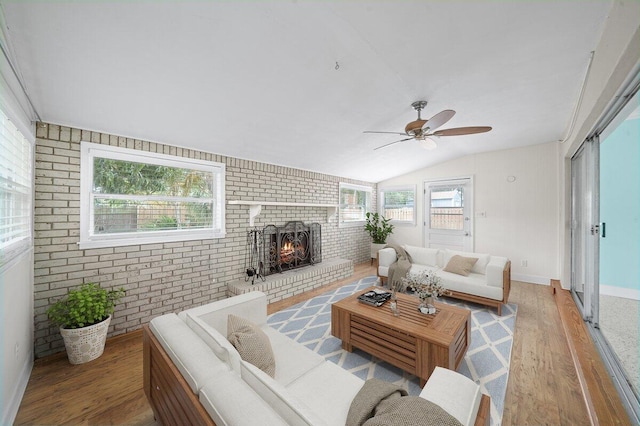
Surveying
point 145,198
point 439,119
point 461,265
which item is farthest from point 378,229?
point 145,198

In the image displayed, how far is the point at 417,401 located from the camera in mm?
962

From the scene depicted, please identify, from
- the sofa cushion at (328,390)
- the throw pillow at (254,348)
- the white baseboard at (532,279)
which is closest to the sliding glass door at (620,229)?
the white baseboard at (532,279)

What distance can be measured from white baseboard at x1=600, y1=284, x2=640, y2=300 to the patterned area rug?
3.93 ft

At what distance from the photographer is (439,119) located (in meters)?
2.32

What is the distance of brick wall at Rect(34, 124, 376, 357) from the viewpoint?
2328mm

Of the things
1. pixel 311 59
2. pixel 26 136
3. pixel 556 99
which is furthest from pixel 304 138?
pixel 556 99

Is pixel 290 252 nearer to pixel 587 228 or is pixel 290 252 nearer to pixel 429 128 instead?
pixel 429 128

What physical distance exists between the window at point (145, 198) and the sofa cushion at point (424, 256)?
11.2ft

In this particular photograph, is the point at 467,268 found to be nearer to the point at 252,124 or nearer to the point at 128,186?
the point at 252,124

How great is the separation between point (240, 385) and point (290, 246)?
11.4ft

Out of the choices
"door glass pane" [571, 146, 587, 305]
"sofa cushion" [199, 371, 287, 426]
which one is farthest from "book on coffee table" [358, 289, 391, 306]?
"door glass pane" [571, 146, 587, 305]

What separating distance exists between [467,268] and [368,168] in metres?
2.73

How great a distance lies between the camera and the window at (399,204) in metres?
6.20

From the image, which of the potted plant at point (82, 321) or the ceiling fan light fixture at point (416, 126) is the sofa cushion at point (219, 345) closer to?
the potted plant at point (82, 321)
